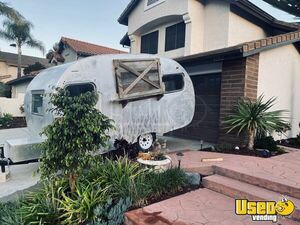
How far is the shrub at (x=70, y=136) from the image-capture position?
4.29 m

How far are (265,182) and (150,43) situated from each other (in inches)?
513

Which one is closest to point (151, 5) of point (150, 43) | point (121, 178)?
point (150, 43)

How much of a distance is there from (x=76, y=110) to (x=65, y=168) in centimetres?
107

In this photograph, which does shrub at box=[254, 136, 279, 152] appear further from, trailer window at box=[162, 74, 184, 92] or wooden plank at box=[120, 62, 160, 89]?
wooden plank at box=[120, 62, 160, 89]

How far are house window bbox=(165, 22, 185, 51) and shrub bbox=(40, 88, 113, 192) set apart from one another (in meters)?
10.5

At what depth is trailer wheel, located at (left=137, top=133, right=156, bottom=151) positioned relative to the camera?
7461mm

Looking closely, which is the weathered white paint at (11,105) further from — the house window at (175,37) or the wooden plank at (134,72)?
the wooden plank at (134,72)

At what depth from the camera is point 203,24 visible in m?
13.2

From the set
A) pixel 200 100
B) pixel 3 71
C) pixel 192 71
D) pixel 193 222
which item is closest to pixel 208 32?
pixel 192 71

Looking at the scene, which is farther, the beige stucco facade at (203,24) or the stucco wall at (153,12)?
the stucco wall at (153,12)

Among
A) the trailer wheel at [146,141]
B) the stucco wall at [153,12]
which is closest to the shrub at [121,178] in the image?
the trailer wheel at [146,141]

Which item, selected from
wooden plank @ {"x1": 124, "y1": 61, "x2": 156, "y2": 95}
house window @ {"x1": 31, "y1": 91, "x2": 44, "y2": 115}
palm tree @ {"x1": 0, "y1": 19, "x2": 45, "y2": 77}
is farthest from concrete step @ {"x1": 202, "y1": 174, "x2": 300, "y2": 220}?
palm tree @ {"x1": 0, "y1": 19, "x2": 45, "y2": 77}

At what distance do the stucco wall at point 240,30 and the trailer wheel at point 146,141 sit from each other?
7.02 meters

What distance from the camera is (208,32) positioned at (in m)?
13.0
